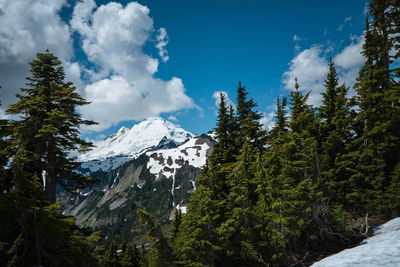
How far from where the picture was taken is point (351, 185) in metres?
18.7

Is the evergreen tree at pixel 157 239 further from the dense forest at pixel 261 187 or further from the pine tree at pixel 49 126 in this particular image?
the pine tree at pixel 49 126

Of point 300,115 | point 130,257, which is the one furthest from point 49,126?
point 130,257

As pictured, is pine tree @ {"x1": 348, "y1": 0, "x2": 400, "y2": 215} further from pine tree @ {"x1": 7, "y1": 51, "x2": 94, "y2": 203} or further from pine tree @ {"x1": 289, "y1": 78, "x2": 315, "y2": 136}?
pine tree @ {"x1": 7, "y1": 51, "x2": 94, "y2": 203}

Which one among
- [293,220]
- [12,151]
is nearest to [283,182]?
[293,220]

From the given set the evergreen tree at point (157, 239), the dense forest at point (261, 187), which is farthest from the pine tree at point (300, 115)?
the evergreen tree at point (157, 239)

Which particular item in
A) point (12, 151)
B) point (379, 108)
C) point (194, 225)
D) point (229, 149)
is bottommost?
point (194, 225)

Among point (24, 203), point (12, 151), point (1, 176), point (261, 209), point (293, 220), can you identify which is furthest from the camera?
point (261, 209)

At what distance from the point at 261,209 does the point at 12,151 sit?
1640cm

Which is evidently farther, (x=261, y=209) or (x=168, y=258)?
(x=168, y=258)

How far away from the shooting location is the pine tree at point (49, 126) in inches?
530

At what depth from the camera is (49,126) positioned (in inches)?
523

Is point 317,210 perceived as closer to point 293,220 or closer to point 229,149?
point 293,220

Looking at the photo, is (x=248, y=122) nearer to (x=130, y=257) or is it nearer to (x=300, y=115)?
(x=300, y=115)

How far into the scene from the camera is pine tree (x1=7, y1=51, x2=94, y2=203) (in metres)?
13.5
